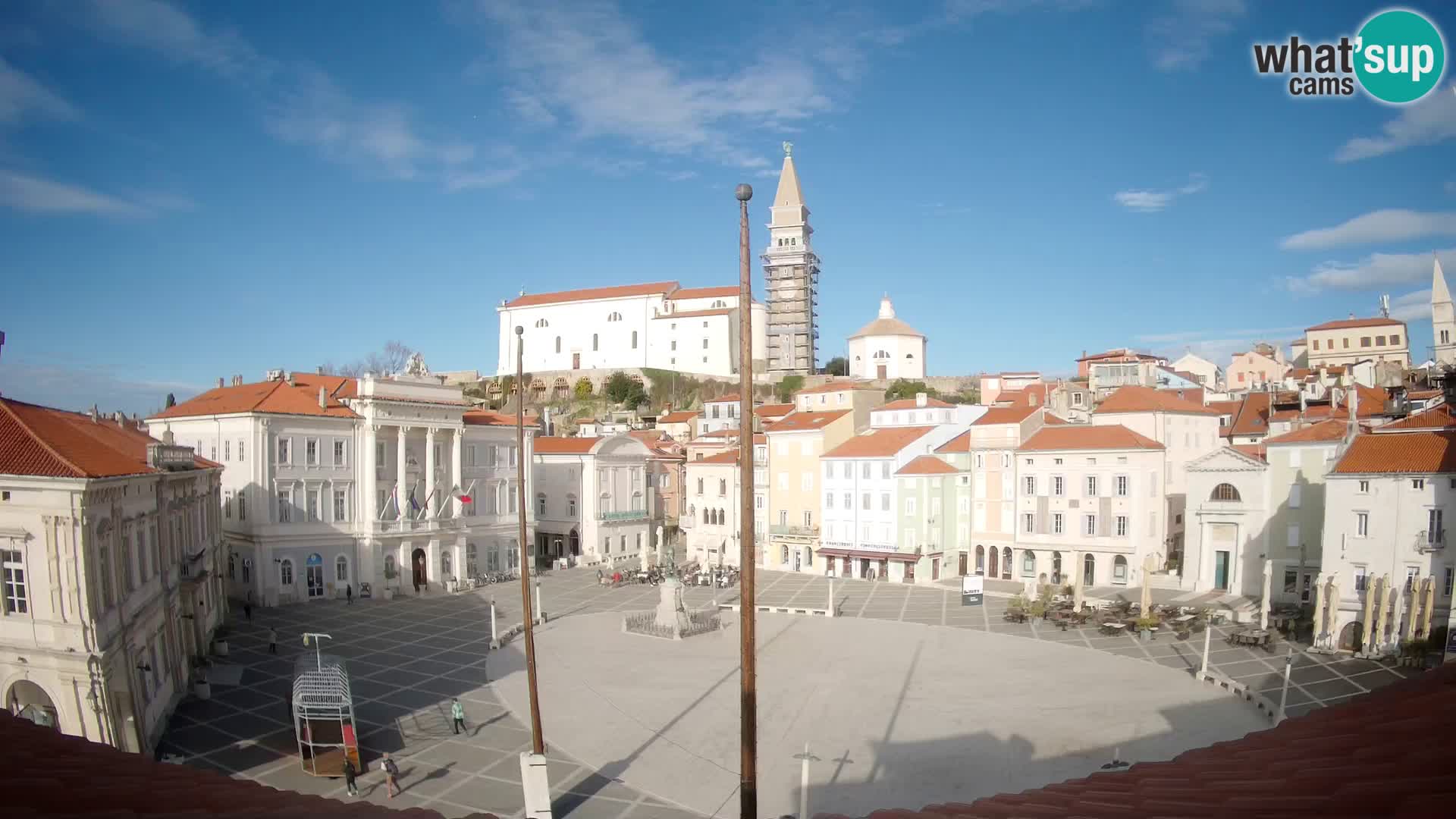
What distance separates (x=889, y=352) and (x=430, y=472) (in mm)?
74531

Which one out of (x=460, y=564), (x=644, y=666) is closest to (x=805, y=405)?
(x=460, y=564)

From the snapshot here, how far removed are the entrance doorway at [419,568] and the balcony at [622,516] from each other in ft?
50.2

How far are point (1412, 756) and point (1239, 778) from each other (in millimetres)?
1356

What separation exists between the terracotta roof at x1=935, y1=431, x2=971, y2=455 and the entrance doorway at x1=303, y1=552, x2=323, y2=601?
36.9 metres

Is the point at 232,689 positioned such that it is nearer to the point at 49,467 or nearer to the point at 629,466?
the point at 49,467

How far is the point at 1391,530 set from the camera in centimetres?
3450

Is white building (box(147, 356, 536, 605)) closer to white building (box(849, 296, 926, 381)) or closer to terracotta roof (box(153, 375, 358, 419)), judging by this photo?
terracotta roof (box(153, 375, 358, 419))

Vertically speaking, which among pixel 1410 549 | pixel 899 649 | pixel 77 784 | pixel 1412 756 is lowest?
pixel 899 649

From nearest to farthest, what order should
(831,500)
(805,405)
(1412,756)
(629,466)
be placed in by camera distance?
1. (1412,756)
2. (831,500)
3. (629,466)
4. (805,405)

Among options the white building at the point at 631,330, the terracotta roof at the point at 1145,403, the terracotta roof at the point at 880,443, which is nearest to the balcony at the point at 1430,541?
the terracotta roof at the point at 1145,403

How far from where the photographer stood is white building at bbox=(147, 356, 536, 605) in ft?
151

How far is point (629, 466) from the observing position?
68125mm

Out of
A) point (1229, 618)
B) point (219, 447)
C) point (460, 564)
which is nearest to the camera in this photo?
point (1229, 618)

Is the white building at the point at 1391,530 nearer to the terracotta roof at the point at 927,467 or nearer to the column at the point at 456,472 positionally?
the terracotta roof at the point at 927,467
